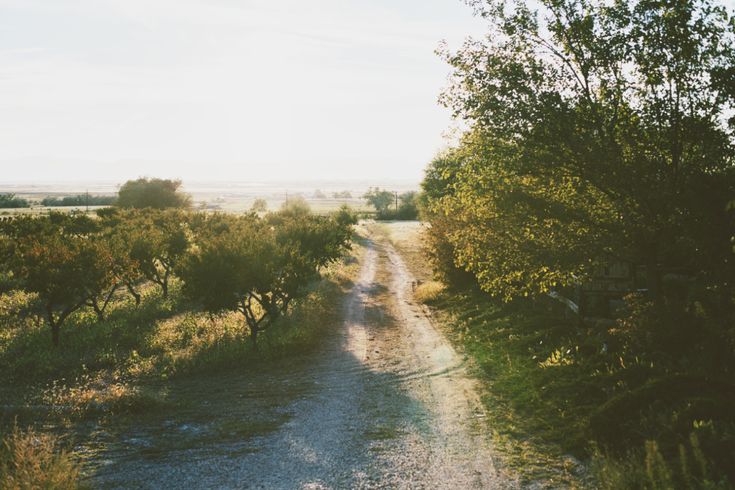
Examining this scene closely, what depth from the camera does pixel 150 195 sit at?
355ft

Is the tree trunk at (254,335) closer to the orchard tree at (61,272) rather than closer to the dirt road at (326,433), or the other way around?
the dirt road at (326,433)

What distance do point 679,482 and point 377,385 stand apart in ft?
31.8

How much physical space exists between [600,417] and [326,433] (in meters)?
6.51

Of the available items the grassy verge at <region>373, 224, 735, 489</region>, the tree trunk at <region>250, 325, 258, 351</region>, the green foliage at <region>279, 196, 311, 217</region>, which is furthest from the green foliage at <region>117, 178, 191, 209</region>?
the grassy verge at <region>373, 224, 735, 489</region>

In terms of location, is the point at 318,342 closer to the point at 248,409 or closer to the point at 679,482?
the point at 248,409

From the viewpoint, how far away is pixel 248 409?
51.7 ft

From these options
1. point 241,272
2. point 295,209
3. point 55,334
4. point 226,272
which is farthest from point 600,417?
point 295,209

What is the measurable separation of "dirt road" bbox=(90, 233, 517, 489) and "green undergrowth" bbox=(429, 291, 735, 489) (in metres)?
1.02

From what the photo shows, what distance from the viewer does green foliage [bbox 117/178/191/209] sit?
107 meters

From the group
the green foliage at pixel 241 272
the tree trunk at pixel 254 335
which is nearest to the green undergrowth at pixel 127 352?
the tree trunk at pixel 254 335

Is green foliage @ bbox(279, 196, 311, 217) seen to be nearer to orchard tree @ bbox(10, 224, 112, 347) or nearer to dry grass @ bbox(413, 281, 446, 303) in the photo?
dry grass @ bbox(413, 281, 446, 303)

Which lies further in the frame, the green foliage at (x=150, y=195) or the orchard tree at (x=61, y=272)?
the green foliage at (x=150, y=195)

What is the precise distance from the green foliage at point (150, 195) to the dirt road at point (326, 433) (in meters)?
95.7

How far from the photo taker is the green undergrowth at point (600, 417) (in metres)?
9.59
